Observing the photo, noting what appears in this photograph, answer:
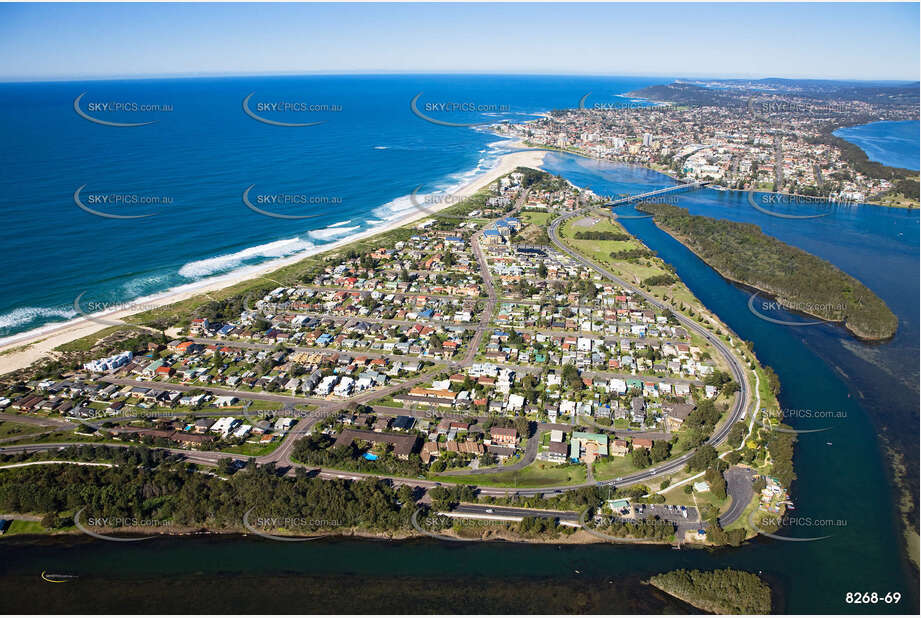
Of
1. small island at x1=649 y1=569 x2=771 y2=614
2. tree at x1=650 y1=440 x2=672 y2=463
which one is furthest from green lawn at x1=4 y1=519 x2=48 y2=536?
tree at x1=650 y1=440 x2=672 y2=463

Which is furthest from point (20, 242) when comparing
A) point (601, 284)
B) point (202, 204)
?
point (601, 284)

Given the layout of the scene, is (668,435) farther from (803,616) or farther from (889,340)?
(889,340)

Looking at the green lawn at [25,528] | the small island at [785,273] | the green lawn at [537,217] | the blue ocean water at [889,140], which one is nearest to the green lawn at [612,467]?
the green lawn at [25,528]

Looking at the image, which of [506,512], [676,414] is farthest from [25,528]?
[676,414]

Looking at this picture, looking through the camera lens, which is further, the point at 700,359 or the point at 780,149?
the point at 780,149

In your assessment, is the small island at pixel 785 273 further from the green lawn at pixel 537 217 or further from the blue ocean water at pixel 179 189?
the blue ocean water at pixel 179 189
